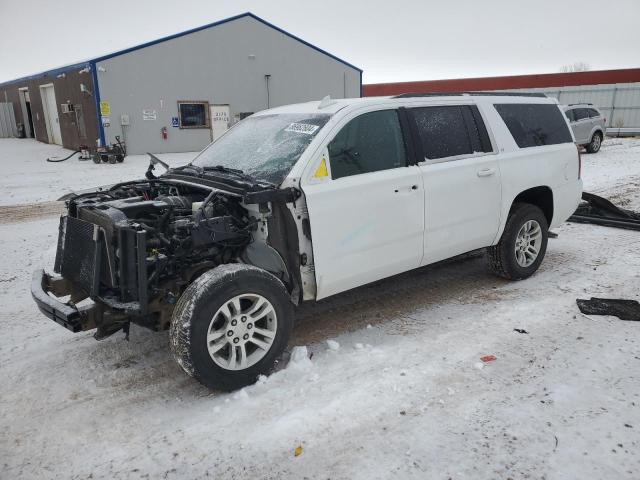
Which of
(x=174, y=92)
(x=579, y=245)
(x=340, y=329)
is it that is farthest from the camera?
(x=174, y=92)

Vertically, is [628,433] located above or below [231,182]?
below

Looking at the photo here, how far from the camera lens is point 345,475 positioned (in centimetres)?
263

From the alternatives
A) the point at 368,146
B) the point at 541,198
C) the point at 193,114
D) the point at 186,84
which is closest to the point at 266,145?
the point at 368,146

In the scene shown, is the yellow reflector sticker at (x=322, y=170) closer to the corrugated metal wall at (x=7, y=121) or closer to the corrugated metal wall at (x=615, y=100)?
the corrugated metal wall at (x=615, y=100)

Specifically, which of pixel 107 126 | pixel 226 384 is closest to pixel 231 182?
pixel 226 384

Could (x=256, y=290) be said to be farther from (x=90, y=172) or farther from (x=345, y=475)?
(x=90, y=172)

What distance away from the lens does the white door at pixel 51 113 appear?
25.2 meters

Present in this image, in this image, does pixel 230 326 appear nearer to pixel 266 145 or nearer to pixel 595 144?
pixel 266 145

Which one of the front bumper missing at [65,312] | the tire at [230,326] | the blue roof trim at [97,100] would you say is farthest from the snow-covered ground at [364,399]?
the blue roof trim at [97,100]

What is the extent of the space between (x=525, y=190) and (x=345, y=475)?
3738mm

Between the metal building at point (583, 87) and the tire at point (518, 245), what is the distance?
25.2 m

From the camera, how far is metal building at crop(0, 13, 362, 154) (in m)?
19.4

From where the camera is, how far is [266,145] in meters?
4.27

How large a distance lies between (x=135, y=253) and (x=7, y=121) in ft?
113
